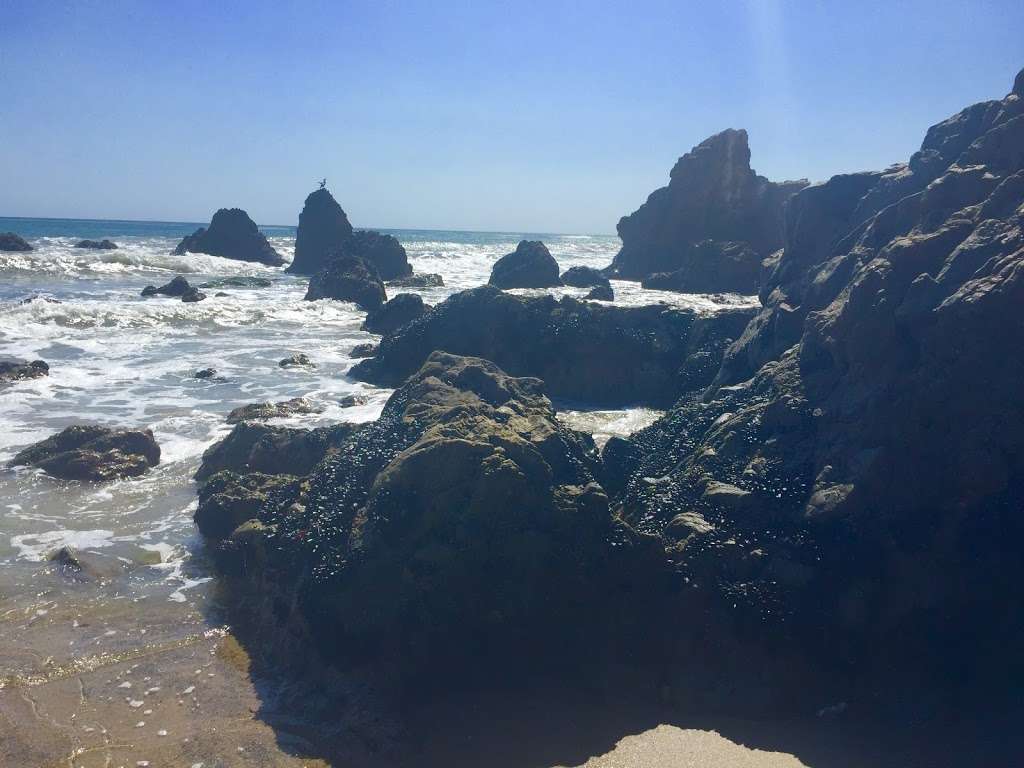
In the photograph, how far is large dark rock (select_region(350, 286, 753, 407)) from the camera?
17.3 meters

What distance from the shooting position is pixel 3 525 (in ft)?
34.7

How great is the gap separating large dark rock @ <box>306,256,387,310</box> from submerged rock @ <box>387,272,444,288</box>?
7.79 meters

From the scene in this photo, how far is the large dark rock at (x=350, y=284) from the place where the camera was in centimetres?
3638

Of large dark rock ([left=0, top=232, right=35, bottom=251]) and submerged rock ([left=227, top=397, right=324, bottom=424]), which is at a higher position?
large dark rock ([left=0, top=232, right=35, bottom=251])

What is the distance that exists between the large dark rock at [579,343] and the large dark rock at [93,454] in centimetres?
734

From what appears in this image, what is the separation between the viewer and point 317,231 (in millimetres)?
56312

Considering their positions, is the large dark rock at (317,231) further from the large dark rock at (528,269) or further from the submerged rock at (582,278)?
the submerged rock at (582,278)

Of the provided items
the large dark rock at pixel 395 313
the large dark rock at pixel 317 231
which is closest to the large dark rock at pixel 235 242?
the large dark rock at pixel 317 231

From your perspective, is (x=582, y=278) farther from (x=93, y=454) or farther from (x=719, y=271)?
(x=93, y=454)

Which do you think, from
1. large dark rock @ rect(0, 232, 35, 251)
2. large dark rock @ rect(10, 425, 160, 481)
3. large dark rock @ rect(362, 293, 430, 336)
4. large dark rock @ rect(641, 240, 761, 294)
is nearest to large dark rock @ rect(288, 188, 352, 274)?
large dark rock @ rect(0, 232, 35, 251)

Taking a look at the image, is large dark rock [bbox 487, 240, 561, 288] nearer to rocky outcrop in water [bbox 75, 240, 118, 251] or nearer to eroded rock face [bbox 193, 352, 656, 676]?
eroded rock face [bbox 193, 352, 656, 676]

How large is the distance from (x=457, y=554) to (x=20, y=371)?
52.5 feet

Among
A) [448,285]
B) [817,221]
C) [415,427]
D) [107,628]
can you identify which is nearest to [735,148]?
[448,285]

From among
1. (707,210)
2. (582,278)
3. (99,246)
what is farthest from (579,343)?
(99,246)
